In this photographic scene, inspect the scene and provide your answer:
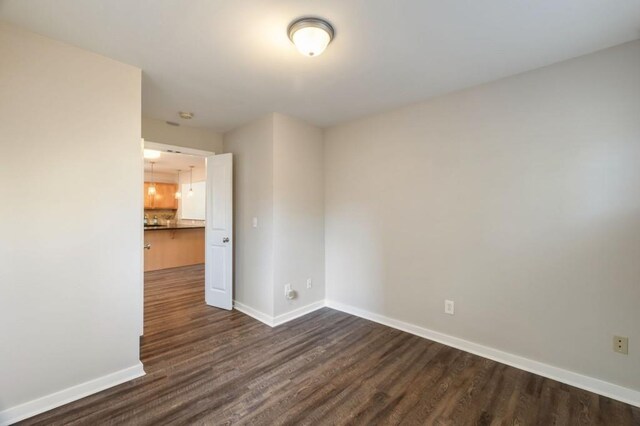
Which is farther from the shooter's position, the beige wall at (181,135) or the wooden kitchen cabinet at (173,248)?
the wooden kitchen cabinet at (173,248)

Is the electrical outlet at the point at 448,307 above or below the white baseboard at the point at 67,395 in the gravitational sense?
above

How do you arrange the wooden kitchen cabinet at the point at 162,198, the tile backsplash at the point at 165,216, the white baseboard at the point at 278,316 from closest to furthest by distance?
the white baseboard at the point at 278,316 < the wooden kitchen cabinet at the point at 162,198 < the tile backsplash at the point at 165,216

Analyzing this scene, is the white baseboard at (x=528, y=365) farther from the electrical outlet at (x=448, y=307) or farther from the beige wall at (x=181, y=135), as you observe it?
the beige wall at (x=181, y=135)

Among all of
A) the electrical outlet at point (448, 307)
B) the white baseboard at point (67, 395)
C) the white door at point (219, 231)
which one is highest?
the white door at point (219, 231)

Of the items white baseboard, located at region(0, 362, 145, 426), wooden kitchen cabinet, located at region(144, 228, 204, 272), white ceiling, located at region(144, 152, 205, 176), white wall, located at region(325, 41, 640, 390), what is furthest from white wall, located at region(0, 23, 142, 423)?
wooden kitchen cabinet, located at region(144, 228, 204, 272)

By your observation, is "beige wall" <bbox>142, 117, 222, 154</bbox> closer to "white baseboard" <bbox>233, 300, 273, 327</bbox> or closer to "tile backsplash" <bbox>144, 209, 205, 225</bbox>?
"white baseboard" <bbox>233, 300, 273, 327</bbox>

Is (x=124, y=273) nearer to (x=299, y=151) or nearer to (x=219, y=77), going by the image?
(x=219, y=77)

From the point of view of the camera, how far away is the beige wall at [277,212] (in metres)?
3.28

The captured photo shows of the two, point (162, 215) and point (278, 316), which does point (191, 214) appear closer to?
point (162, 215)

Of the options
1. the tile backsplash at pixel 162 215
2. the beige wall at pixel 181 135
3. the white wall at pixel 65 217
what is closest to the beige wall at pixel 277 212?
the beige wall at pixel 181 135

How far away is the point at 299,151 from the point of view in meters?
3.55

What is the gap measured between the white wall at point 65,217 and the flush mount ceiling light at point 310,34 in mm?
1448

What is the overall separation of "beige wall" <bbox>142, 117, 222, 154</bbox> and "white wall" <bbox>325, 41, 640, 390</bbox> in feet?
7.39

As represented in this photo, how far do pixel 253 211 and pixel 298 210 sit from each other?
0.58 m
